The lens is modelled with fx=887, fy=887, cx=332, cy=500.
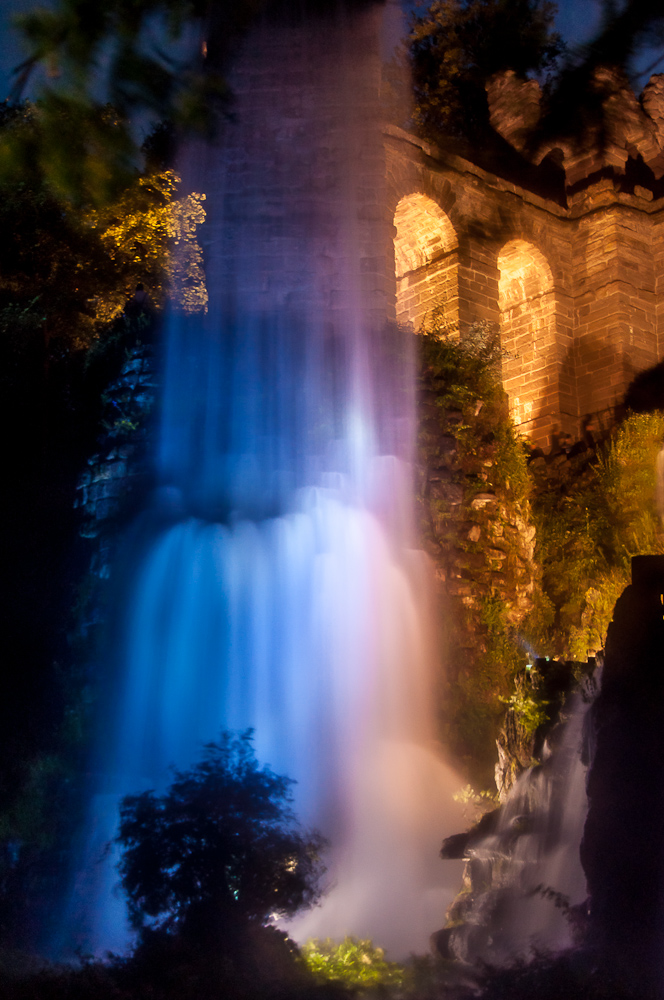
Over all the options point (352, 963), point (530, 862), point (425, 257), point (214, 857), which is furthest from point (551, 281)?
point (352, 963)

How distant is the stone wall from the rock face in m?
9.89

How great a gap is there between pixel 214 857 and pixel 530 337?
12232 mm

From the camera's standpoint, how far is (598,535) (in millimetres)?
11711

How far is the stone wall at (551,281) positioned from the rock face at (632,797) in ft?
32.4

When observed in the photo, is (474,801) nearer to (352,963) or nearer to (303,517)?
(352,963)

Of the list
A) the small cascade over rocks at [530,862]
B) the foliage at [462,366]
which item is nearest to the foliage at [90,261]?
the foliage at [462,366]

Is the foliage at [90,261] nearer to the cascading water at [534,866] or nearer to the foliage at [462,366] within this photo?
the foliage at [462,366]

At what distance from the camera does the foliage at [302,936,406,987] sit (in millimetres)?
6105

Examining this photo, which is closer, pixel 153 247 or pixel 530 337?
pixel 153 247

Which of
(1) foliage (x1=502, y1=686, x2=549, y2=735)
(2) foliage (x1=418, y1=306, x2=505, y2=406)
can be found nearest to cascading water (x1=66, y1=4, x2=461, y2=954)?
(2) foliage (x1=418, y1=306, x2=505, y2=406)

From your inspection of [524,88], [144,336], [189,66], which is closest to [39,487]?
[144,336]

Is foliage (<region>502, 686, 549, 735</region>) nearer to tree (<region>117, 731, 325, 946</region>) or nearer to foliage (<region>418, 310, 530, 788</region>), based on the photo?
foliage (<region>418, 310, 530, 788</region>)

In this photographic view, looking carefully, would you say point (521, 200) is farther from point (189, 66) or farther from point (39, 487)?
point (189, 66)

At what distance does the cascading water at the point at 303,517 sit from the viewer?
8.20 m
